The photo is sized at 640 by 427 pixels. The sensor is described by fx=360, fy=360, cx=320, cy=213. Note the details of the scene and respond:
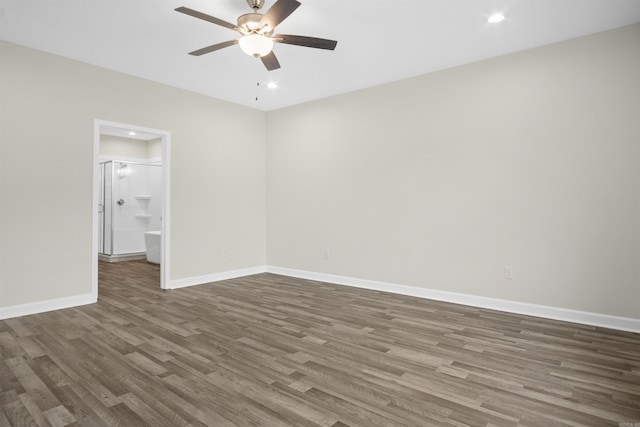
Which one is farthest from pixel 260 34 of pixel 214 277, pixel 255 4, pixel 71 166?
pixel 214 277

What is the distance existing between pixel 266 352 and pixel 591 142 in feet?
11.3

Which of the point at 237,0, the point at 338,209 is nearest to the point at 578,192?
the point at 338,209

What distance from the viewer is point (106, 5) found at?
9.45 feet

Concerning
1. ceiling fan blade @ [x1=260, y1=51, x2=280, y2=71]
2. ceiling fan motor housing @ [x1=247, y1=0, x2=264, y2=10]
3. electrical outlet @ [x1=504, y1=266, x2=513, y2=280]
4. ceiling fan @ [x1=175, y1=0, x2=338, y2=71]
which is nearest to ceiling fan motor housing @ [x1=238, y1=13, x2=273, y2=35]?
ceiling fan @ [x1=175, y1=0, x2=338, y2=71]

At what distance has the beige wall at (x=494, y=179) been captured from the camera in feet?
10.7

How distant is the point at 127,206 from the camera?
25.2ft

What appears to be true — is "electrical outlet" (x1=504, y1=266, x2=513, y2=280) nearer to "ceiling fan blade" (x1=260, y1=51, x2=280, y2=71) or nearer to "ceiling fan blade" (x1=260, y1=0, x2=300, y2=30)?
"ceiling fan blade" (x1=260, y1=51, x2=280, y2=71)

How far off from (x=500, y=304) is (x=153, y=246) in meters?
6.11

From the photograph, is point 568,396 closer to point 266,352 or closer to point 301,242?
point 266,352

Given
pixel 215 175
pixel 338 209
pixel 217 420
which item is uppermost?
pixel 215 175

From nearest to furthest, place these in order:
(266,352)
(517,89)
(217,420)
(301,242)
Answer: (217,420) < (266,352) < (517,89) < (301,242)

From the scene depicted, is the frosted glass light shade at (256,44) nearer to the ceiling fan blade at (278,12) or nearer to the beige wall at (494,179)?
the ceiling fan blade at (278,12)

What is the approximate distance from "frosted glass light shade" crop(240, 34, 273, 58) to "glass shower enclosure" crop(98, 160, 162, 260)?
5385 millimetres

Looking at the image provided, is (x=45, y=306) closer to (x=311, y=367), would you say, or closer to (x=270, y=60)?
(x=311, y=367)
